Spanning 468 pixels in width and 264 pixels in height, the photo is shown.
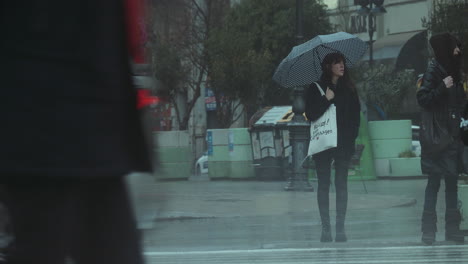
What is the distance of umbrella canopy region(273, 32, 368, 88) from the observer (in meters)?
10.5

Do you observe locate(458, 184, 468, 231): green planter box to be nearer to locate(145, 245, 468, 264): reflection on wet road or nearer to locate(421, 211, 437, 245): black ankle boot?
locate(421, 211, 437, 245): black ankle boot

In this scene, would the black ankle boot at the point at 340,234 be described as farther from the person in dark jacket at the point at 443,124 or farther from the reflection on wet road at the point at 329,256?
the reflection on wet road at the point at 329,256

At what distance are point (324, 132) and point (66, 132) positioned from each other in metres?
6.12

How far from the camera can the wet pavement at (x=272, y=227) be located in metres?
6.71

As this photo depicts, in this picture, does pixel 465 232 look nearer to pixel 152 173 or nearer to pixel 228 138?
pixel 152 173

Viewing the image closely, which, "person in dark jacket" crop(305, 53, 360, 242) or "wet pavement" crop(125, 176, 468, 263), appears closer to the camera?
"wet pavement" crop(125, 176, 468, 263)

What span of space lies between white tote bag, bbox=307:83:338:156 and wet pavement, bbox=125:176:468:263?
82 cm

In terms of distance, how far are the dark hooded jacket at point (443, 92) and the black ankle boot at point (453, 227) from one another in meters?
0.53

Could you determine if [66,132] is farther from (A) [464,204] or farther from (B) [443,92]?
(A) [464,204]

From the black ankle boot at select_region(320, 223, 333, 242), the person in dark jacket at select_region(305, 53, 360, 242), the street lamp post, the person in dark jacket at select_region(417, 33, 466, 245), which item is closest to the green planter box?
the person in dark jacket at select_region(417, 33, 466, 245)

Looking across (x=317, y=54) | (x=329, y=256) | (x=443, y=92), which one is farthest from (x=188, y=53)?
(x=329, y=256)

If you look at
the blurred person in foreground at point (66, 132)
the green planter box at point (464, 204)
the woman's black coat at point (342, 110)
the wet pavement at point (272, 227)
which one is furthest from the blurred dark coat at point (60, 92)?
the green planter box at point (464, 204)

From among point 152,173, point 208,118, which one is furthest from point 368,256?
point 208,118

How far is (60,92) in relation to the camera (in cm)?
223
